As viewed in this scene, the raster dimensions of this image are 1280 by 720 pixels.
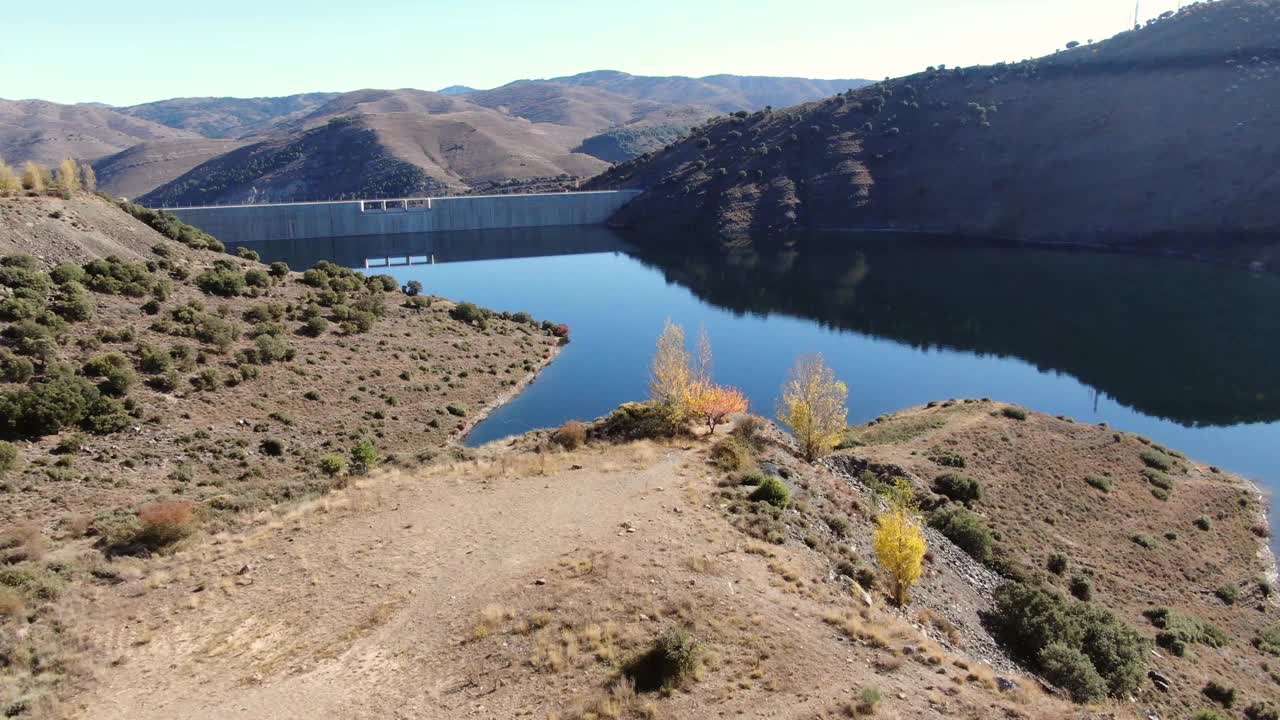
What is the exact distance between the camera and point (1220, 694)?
20406 mm

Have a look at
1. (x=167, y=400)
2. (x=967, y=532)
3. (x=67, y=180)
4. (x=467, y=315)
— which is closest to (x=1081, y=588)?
(x=967, y=532)

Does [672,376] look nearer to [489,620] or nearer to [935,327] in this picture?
[489,620]

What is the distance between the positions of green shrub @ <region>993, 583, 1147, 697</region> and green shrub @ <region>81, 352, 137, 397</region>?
32.9 metres

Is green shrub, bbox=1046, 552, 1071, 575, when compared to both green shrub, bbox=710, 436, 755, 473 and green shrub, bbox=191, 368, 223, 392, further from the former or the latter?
green shrub, bbox=191, 368, 223, 392

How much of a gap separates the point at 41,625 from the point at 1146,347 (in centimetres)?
6649

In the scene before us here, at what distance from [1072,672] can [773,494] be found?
27.1 ft

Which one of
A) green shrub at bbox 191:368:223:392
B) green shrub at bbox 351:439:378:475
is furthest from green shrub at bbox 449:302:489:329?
green shrub at bbox 351:439:378:475

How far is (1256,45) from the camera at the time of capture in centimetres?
11219

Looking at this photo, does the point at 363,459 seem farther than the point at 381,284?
No

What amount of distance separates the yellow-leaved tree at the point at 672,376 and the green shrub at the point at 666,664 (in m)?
15.1

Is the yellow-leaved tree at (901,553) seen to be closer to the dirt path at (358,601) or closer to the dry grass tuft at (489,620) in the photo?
the dirt path at (358,601)

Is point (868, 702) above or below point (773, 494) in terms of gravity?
below

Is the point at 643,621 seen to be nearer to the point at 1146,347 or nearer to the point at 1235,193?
the point at 1146,347

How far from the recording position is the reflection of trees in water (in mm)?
52406
